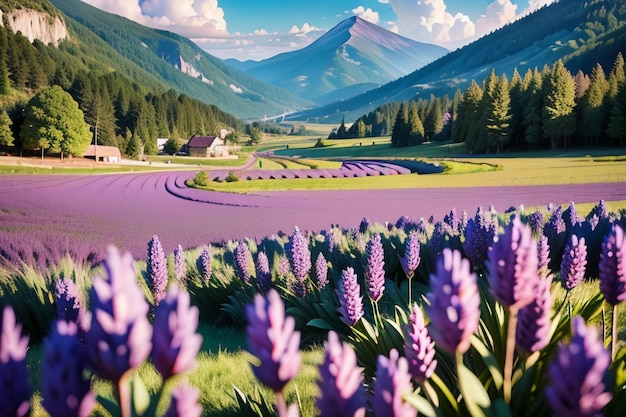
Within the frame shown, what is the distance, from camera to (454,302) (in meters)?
1.00

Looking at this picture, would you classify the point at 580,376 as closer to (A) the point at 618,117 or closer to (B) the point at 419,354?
(B) the point at 419,354

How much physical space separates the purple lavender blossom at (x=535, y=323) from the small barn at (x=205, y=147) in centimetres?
2112

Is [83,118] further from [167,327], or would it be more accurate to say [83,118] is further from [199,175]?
[167,327]

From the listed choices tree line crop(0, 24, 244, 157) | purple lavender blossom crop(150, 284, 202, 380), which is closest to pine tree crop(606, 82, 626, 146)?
tree line crop(0, 24, 244, 157)

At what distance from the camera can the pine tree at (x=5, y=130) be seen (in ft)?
28.1

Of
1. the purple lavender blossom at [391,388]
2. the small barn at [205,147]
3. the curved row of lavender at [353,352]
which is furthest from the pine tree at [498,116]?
the purple lavender blossom at [391,388]

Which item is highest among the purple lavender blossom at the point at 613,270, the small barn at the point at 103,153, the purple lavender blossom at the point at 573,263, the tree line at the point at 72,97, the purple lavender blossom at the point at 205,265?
the tree line at the point at 72,97

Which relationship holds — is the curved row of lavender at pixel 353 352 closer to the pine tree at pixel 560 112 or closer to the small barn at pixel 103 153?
the small barn at pixel 103 153

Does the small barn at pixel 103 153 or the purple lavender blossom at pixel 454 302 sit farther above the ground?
the small barn at pixel 103 153

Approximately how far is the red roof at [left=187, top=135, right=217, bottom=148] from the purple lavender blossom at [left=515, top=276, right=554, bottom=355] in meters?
21.6

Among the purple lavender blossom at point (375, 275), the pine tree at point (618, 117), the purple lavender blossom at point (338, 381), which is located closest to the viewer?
the purple lavender blossom at point (338, 381)

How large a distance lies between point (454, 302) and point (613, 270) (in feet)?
4.34

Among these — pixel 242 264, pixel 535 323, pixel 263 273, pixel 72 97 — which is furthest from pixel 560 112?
pixel 535 323

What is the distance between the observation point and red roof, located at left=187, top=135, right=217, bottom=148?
22180 millimetres
